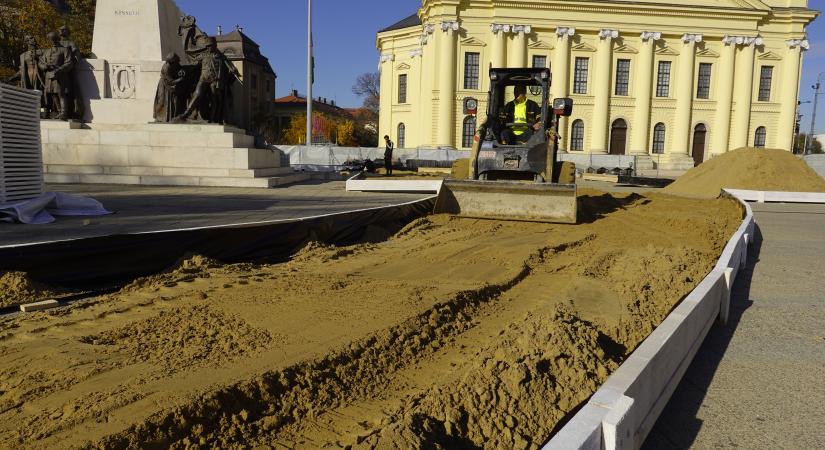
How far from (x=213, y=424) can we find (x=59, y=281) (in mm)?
3632

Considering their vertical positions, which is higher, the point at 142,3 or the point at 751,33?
the point at 751,33

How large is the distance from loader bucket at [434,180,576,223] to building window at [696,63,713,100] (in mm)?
46890

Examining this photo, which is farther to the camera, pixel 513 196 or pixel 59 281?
pixel 513 196

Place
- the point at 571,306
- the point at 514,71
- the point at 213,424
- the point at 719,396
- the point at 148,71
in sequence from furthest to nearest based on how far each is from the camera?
the point at 148,71 < the point at 514,71 < the point at 571,306 < the point at 719,396 < the point at 213,424

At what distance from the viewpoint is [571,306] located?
5312mm

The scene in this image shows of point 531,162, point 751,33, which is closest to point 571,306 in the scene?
point 531,162

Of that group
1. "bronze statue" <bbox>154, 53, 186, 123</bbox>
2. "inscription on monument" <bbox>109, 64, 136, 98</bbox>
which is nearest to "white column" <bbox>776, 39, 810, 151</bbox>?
"bronze statue" <bbox>154, 53, 186, 123</bbox>

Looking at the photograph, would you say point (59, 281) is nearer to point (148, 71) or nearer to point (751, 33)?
point (148, 71)

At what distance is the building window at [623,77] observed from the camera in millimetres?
50000

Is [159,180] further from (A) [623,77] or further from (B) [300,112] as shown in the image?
(B) [300,112]

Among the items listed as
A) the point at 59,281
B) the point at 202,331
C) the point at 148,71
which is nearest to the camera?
the point at 202,331

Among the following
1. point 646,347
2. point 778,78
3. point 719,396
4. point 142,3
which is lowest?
point 719,396

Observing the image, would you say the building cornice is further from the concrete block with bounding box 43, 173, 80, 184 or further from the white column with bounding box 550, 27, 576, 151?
the concrete block with bounding box 43, 173, 80, 184

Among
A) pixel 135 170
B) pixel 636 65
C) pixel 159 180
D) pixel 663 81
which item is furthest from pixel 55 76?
pixel 663 81
